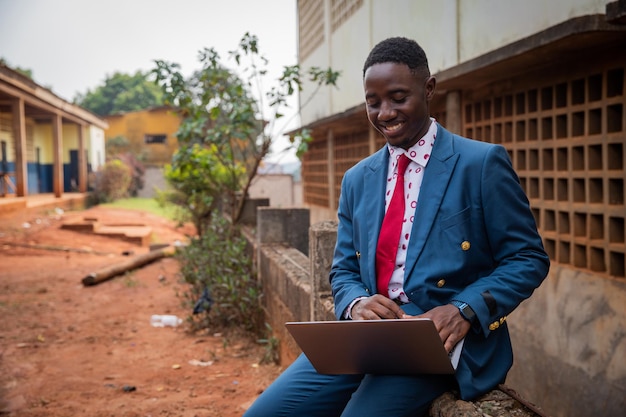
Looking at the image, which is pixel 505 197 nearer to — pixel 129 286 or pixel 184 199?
pixel 129 286

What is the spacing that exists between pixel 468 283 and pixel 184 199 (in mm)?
10883

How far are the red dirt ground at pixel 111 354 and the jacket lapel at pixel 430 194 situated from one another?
3.02 meters

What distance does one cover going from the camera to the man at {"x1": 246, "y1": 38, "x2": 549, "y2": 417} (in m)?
1.98

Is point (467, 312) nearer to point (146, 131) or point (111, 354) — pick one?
point (111, 354)

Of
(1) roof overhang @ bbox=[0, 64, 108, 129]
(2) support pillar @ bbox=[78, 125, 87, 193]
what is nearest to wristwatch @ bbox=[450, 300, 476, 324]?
(1) roof overhang @ bbox=[0, 64, 108, 129]

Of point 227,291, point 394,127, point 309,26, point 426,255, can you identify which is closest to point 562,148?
point 394,127

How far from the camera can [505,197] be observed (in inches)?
78.8

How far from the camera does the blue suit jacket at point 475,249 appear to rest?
1981 mm

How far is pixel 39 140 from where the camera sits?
25.8 metres

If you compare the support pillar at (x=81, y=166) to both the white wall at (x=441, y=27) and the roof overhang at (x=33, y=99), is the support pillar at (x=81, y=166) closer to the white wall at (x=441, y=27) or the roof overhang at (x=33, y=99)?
the roof overhang at (x=33, y=99)

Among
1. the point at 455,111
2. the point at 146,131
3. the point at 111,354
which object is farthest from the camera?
the point at 146,131

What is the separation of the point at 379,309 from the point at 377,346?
136 mm

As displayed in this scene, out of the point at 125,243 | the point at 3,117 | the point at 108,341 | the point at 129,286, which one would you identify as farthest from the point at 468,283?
→ the point at 3,117

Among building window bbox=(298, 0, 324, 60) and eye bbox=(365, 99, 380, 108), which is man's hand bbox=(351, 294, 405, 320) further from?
building window bbox=(298, 0, 324, 60)
